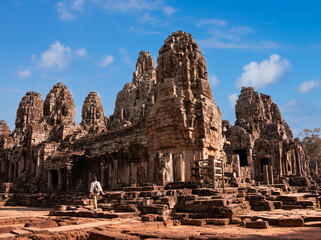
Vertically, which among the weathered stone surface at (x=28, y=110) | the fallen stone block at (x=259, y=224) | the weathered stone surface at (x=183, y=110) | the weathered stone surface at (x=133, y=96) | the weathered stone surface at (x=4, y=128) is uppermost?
the weathered stone surface at (x=133, y=96)

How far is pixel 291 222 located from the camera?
301 inches

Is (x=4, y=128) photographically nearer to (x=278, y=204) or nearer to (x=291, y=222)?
(x=278, y=204)

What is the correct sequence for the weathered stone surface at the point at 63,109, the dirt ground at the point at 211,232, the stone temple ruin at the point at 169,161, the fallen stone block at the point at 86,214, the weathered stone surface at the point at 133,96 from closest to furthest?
the dirt ground at the point at 211,232 < the fallen stone block at the point at 86,214 < the stone temple ruin at the point at 169,161 < the weathered stone surface at the point at 63,109 < the weathered stone surface at the point at 133,96

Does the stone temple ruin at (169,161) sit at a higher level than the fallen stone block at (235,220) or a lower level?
higher

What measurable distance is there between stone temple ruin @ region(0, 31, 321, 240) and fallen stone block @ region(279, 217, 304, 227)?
1.55 meters

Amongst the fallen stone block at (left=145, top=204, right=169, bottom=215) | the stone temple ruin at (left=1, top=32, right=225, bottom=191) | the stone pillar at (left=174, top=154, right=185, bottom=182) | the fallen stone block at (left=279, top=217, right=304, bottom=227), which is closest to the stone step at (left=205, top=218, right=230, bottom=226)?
the fallen stone block at (left=279, top=217, right=304, bottom=227)

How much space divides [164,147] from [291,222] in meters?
11.8

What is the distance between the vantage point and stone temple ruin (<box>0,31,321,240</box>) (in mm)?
11469

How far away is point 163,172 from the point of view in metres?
15.4

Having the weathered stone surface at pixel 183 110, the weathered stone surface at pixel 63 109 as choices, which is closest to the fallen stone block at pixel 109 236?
the weathered stone surface at pixel 183 110

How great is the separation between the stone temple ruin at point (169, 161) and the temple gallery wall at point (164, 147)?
0.07 meters

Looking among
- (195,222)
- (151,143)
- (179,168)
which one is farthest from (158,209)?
(151,143)

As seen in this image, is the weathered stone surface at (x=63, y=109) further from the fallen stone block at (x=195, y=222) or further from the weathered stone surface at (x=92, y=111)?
the fallen stone block at (x=195, y=222)

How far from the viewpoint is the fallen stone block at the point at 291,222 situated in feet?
24.8
